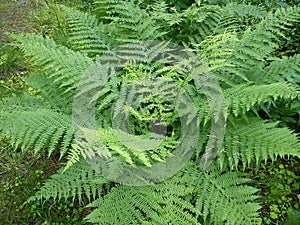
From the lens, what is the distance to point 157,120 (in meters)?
2.10

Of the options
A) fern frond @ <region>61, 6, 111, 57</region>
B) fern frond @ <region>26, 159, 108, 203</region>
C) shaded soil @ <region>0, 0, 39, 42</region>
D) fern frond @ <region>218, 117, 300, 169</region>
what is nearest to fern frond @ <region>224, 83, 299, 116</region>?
fern frond @ <region>218, 117, 300, 169</region>

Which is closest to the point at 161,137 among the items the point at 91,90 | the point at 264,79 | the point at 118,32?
the point at 91,90

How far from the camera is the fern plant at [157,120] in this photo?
5.82 feet

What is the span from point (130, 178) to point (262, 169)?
990 mm

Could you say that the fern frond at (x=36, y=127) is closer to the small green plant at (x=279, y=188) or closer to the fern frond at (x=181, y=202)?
the fern frond at (x=181, y=202)

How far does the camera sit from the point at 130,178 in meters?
1.88

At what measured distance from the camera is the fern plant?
1.78 metres

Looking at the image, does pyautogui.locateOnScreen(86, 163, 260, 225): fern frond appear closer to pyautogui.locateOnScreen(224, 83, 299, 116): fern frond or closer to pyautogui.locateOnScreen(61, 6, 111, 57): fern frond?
pyautogui.locateOnScreen(224, 83, 299, 116): fern frond

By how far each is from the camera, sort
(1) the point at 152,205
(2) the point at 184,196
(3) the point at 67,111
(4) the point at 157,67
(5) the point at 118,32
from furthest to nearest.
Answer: (5) the point at 118,32
(4) the point at 157,67
(3) the point at 67,111
(2) the point at 184,196
(1) the point at 152,205

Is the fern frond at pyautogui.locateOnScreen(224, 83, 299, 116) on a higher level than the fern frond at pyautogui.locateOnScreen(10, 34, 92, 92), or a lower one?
higher

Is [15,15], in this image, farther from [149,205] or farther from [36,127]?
[149,205]

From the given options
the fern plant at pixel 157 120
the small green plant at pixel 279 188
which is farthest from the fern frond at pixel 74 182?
the small green plant at pixel 279 188

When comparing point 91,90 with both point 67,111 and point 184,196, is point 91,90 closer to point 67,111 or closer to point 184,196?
point 67,111

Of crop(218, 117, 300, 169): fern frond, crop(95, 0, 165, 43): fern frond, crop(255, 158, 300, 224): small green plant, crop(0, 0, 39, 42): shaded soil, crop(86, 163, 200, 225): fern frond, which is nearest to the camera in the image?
crop(86, 163, 200, 225): fern frond
